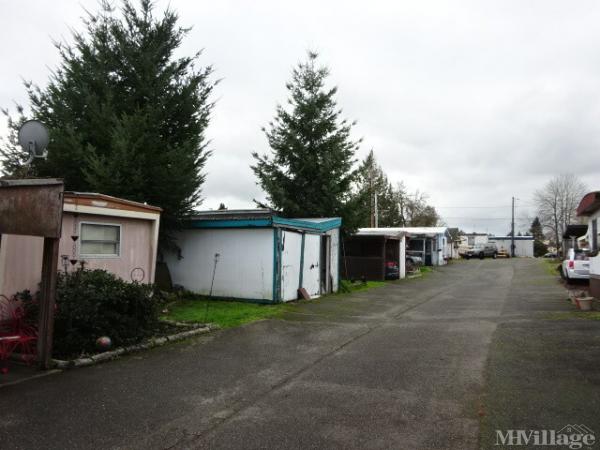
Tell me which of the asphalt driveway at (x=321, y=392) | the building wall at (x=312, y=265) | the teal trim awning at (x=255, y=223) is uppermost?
the teal trim awning at (x=255, y=223)

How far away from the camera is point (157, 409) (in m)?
5.12

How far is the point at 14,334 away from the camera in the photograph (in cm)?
745

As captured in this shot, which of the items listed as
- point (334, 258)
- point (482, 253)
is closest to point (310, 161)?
point (334, 258)

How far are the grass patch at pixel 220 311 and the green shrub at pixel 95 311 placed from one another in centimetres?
203

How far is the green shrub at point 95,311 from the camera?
7219mm

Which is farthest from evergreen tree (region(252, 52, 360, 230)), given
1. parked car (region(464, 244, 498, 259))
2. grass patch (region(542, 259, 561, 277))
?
parked car (region(464, 244, 498, 259))

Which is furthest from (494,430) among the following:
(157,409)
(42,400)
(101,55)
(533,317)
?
(101,55)

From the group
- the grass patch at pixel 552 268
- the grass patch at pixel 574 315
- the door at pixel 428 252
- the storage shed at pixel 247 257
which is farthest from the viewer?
the door at pixel 428 252

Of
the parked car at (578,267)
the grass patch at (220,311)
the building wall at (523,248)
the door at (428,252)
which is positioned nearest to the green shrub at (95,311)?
the grass patch at (220,311)

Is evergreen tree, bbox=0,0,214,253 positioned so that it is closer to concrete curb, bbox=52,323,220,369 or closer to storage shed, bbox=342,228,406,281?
concrete curb, bbox=52,323,220,369

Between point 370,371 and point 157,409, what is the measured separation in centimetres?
302

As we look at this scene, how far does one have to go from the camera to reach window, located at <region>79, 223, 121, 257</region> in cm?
1000

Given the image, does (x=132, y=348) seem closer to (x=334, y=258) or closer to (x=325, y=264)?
(x=325, y=264)

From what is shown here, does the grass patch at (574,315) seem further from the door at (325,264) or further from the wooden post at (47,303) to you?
the wooden post at (47,303)
